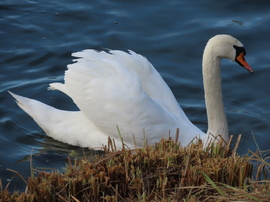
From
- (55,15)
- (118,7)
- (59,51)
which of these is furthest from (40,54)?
(118,7)

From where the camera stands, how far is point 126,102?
608 cm

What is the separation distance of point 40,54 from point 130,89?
3.24 m

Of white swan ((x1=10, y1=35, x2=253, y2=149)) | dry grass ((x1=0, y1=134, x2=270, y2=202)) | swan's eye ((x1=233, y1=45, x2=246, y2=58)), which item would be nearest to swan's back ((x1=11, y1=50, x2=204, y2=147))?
white swan ((x1=10, y1=35, x2=253, y2=149))

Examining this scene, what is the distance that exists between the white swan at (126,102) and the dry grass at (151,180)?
1743 mm

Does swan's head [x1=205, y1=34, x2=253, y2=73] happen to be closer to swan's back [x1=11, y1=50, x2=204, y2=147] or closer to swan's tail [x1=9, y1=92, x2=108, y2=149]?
swan's back [x1=11, y1=50, x2=204, y2=147]

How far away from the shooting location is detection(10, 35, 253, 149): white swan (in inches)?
241

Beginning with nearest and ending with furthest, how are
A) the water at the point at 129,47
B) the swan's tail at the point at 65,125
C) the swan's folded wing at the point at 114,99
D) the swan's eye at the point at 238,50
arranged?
the swan's folded wing at the point at 114,99 → the swan's eye at the point at 238,50 → the swan's tail at the point at 65,125 → the water at the point at 129,47

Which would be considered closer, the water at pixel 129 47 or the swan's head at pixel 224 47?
the swan's head at pixel 224 47

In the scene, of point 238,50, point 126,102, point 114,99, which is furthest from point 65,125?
point 238,50

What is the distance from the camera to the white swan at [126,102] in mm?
6113

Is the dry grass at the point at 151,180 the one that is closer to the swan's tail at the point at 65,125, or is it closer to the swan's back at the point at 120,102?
the swan's back at the point at 120,102

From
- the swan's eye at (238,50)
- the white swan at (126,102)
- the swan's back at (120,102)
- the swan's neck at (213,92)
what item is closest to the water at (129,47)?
the white swan at (126,102)

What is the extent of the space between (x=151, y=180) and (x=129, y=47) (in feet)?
17.7

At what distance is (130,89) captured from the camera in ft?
20.0
